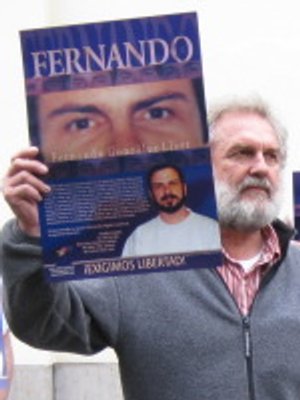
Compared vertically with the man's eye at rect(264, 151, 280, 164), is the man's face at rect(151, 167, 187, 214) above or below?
below

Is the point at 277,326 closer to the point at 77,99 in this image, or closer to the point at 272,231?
the point at 272,231

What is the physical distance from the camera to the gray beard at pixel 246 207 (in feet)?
8.30

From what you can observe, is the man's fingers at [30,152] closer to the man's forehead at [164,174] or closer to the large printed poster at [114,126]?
the large printed poster at [114,126]

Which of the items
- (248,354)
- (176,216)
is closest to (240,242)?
(248,354)

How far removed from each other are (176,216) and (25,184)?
0.97 feet

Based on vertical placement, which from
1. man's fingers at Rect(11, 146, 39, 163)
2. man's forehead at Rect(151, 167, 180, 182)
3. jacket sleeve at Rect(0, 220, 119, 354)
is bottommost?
jacket sleeve at Rect(0, 220, 119, 354)

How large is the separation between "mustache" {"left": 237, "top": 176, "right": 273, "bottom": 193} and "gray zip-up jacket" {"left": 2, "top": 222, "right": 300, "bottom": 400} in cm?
26

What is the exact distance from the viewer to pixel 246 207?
8.31 ft

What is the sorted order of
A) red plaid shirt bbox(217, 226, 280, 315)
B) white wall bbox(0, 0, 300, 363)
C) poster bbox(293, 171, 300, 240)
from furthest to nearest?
white wall bbox(0, 0, 300, 363)
poster bbox(293, 171, 300, 240)
red plaid shirt bbox(217, 226, 280, 315)

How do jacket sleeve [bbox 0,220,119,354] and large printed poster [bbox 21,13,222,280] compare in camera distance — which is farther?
jacket sleeve [bbox 0,220,119,354]

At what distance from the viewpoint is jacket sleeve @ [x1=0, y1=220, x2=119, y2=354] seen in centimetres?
216

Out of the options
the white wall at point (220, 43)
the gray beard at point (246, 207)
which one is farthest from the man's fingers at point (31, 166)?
the white wall at point (220, 43)

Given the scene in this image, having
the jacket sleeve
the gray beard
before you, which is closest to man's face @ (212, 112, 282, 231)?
the gray beard

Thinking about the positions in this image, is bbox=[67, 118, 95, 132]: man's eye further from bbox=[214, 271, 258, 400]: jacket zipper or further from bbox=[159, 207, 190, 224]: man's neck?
bbox=[214, 271, 258, 400]: jacket zipper
